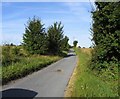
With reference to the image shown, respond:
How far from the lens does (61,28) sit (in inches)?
2943

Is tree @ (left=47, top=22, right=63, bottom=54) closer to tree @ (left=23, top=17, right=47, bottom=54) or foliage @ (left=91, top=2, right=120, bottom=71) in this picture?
tree @ (left=23, top=17, right=47, bottom=54)

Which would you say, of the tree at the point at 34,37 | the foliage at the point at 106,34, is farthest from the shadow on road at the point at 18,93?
the tree at the point at 34,37

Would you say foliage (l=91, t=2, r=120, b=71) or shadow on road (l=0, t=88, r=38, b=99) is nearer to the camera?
shadow on road (l=0, t=88, r=38, b=99)

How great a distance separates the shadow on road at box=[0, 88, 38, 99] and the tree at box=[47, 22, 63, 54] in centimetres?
4781

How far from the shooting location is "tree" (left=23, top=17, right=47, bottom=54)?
50.5 metres

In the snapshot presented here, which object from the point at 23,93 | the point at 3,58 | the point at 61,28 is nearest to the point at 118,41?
the point at 23,93

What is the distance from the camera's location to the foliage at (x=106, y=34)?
19.7m

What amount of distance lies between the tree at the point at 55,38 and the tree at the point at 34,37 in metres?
12.2

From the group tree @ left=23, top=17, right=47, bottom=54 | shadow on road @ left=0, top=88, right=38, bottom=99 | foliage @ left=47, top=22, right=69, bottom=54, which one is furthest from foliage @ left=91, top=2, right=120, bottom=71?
foliage @ left=47, top=22, right=69, bottom=54

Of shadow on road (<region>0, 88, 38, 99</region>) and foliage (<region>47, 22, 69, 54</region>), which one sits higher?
foliage (<region>47, 22, 69, 54</region>)

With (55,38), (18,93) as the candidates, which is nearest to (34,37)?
(55,38)

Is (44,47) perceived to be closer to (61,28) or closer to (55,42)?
(55,42)

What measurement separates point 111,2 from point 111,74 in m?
5.05

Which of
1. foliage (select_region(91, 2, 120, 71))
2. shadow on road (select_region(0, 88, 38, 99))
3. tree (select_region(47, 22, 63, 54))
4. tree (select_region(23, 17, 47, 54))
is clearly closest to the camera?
shadow on road (select_region(0, 88, 38, 99))
